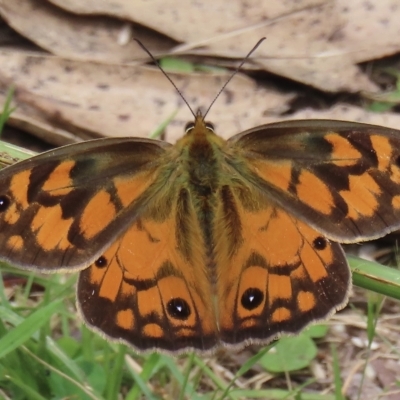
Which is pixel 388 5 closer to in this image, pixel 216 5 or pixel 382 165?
pixel 216 5

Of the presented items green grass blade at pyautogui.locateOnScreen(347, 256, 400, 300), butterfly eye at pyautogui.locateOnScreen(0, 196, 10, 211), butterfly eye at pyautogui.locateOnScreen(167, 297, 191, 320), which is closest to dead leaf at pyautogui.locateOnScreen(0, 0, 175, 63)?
butterfly eye at pyautogui.locateOnScreen(0, 196, 10, 211)

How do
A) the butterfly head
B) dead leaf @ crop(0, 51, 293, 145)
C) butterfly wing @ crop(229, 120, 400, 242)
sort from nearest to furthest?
butterfly wing @ crop(229, 120, 400, 242)
the butterfly head
dead leaf @ crop(0, 51, 293, 145)

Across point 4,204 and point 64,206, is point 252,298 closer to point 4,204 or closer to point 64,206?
point 64,206

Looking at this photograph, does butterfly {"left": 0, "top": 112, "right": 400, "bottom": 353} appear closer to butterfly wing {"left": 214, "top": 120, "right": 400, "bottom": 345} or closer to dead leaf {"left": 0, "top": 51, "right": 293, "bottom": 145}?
butterfly wing {"left": 214, "top": 120, "right": 400, "bottom": 345}

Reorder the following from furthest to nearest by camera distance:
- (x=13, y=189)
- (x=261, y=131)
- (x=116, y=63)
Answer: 1. (x=116, y=63)
2. (x=261, y=131)
3. (x=13, y=189)

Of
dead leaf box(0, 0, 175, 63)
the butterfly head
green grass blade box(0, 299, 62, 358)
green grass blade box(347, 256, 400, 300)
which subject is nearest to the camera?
green grass blade box(347, 256, 400, 300)

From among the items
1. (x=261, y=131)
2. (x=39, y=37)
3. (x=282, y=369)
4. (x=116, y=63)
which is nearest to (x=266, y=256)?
(x=261, y=131)

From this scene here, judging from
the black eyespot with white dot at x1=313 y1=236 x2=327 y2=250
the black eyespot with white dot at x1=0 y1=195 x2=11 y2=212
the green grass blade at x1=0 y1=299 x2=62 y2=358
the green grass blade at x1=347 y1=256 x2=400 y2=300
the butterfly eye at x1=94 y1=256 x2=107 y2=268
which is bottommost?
the green grass blade at x1=0 y1=299 x2=62 y2=358

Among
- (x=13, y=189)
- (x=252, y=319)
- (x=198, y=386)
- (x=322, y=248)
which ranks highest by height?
(x=13, y=189)

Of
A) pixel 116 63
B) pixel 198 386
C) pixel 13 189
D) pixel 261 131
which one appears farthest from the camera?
pixel 116 63

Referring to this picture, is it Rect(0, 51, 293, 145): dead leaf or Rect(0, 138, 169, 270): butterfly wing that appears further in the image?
Rect(0, 51, 293, 145): dead leaf
